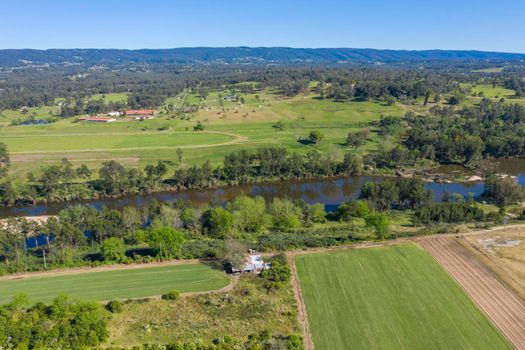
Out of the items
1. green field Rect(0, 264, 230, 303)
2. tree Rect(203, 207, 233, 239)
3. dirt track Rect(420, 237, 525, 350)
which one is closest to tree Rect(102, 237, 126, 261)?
green field Rect(0, 264, 230, 303)

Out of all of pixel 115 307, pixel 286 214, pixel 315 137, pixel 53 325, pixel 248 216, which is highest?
pixel 315 137

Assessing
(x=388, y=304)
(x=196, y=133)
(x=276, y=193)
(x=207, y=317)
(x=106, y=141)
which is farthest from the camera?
(x=196, y=133)

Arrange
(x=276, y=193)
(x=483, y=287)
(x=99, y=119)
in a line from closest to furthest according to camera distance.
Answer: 1. (x=483, y=287)
2. (x=276, y=193)
3. (x=99, y=119)

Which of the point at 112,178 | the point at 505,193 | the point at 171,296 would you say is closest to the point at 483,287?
the point at 505,193

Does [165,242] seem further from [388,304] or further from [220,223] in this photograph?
[388,304]

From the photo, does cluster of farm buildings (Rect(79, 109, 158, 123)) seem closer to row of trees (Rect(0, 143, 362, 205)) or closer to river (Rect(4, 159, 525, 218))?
row of trees (Rect(0, 143, 362, 205))

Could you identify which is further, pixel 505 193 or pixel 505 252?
pixel 505 193

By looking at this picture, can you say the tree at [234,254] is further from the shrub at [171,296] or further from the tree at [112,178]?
the tree at [112,178]

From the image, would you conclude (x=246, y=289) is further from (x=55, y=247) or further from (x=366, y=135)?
(x=366, y=135)

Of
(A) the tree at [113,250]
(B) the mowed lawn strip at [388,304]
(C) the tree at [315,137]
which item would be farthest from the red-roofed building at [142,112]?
(B) the mowed lawn strip at [388,304]
